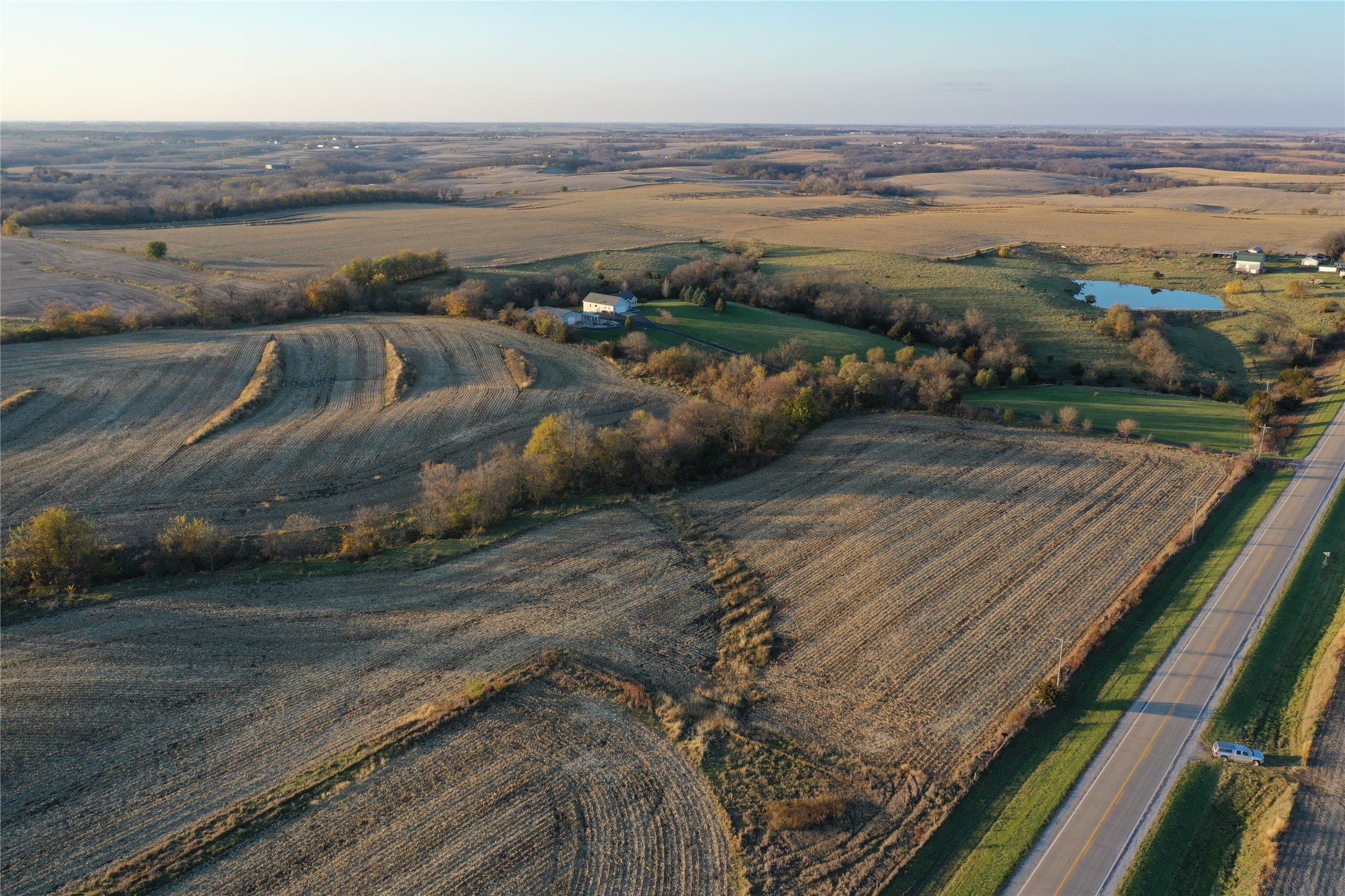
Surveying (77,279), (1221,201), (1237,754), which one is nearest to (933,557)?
(1237,754)

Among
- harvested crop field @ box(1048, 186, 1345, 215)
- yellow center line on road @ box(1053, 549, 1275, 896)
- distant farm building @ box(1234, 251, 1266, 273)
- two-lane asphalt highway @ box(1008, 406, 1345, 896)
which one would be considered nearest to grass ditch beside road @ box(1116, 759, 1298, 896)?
two-lane asphalt highway @ box(1008, 406, 1345, 896)

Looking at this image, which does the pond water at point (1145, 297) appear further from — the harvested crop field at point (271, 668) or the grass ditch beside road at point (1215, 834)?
the harvested crop field at point (271, 668)

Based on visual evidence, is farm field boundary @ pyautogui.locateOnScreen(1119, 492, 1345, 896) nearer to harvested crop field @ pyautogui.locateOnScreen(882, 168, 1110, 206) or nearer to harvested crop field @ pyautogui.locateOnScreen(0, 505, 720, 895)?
harvested crop field @ pyautogui.locateOnScreen(0, 505, 720, 895)

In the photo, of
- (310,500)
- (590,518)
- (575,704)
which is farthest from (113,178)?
(575,704)

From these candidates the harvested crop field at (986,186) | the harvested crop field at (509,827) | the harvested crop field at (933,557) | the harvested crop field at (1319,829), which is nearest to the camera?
the harvested crop field at (1319,829)

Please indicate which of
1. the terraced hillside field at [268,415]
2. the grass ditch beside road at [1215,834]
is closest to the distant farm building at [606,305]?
the terraced hillside field at [268,415]

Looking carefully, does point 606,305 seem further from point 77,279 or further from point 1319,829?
point 1319,829
